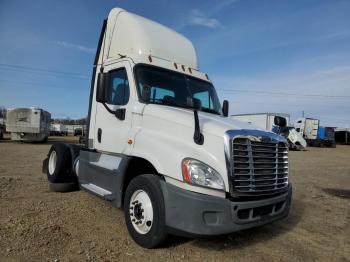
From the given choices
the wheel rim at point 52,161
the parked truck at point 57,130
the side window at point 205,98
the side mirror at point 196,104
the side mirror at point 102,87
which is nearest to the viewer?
the side mirror at point 102,87

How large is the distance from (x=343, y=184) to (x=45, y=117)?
2354cm

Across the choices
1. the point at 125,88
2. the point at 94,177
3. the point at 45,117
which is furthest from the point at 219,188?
the point at 45,117

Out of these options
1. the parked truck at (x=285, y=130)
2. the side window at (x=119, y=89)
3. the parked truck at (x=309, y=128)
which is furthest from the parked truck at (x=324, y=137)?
the side window at (x=119, y=89)

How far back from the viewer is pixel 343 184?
37.1 feet

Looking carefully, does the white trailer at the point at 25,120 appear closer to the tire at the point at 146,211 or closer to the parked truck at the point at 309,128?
the tire at the point at 146,211

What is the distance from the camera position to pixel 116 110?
5328 mm

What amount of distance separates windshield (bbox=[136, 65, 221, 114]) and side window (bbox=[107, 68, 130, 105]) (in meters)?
0.30

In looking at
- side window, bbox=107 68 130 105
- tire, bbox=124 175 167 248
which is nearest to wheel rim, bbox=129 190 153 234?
tire, bbox=124 175 167 248

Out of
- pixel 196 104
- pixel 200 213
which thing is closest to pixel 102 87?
pixel 196 104

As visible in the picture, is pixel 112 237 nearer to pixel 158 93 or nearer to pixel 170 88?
pixel 158 93

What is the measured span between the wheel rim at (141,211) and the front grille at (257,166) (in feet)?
3.99

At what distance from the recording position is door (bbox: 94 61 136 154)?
5.16 m

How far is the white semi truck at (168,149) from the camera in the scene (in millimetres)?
3900

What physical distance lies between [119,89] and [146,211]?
2201 millimetres
